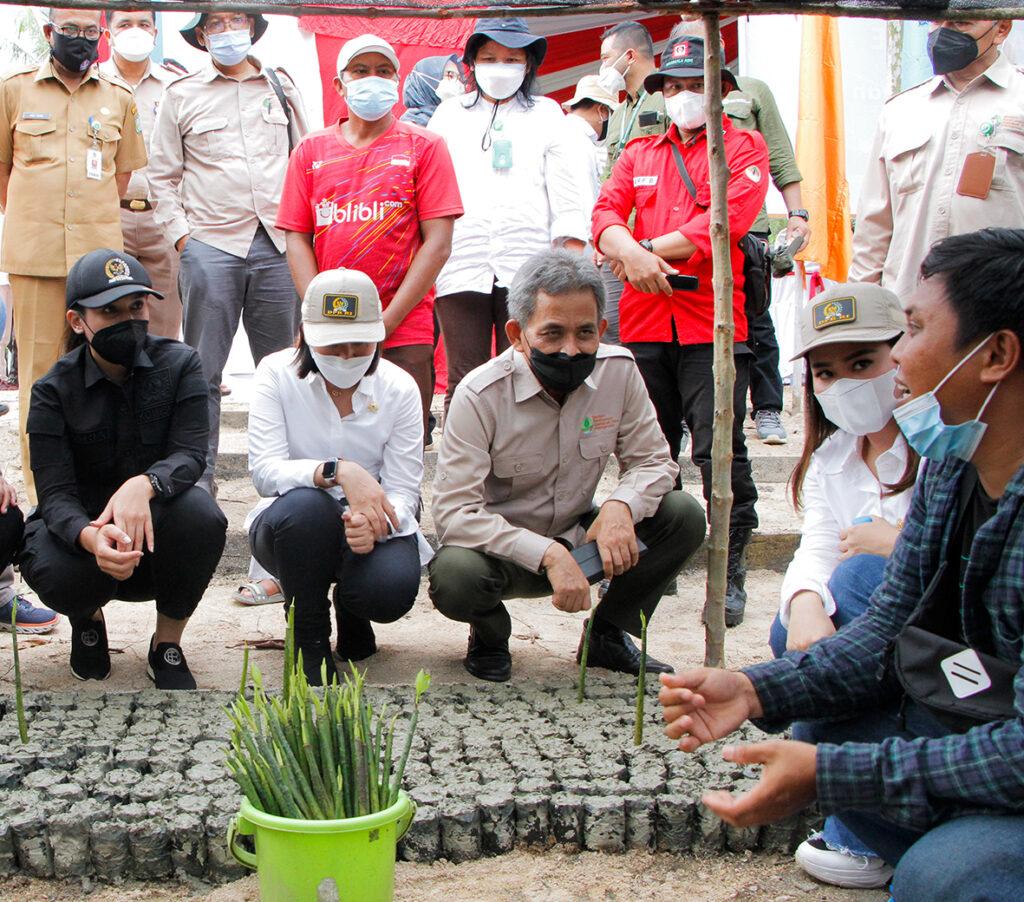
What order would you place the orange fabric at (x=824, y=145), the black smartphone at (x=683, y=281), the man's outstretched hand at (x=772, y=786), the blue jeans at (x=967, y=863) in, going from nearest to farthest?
the blue jeans at (x=967, y=863)
the man's outstretched hand at (x=772, y=786)
the black smartphone at (x=683, y=281)
the orange fabric at (x=824, y=145)

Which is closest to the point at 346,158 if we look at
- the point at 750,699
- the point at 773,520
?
the point at 773,520

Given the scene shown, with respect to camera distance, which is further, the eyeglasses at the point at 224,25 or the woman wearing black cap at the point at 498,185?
the eyeglasses at the point at 224,25

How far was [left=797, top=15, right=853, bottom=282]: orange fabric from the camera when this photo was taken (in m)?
7.60

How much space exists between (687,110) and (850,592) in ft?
7.54

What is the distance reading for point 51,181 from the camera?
16.4ft

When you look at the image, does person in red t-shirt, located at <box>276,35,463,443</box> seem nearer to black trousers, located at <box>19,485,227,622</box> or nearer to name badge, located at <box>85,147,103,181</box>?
name badge, located at <box>85,147,103,181</box>

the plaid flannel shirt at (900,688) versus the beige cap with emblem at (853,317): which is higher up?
the beige cap with emblem at (853,317)

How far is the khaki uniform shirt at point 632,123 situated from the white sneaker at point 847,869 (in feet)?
10.6

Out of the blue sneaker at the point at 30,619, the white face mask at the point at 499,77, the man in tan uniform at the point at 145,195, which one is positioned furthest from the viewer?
the man in tan uniform at the point at 145,195

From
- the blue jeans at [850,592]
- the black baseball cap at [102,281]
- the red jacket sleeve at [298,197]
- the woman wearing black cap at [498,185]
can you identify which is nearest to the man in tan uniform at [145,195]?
the red jacket sleeve at [298,197]

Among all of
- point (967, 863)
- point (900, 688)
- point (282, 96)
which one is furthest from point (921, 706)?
point (282, 96)

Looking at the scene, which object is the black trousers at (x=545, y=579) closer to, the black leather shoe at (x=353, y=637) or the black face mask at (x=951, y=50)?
the black leather shoe at (x=353, y=637)

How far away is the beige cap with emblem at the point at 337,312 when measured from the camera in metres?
3.80

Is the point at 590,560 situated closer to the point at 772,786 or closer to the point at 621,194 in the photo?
the point at 621,194
